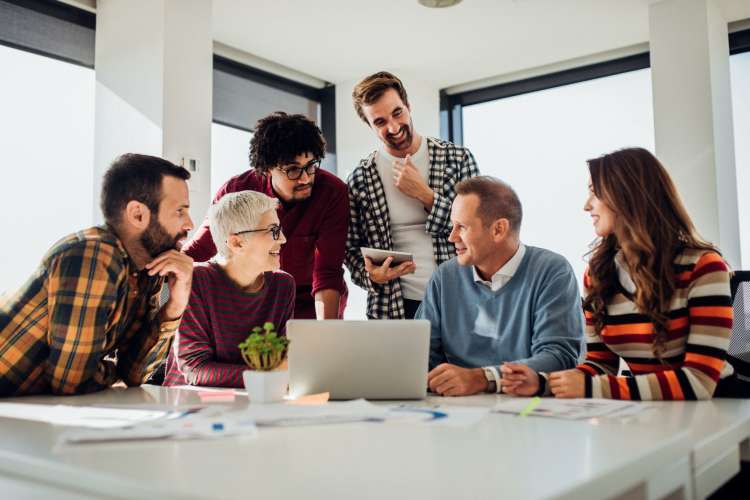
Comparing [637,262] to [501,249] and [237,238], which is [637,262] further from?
[237,238]

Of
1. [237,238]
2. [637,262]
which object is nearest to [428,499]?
[637,262]

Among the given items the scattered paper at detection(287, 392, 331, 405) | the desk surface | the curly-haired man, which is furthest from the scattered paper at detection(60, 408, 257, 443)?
the curly-haired man

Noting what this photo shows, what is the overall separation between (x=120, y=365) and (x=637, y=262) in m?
1.40

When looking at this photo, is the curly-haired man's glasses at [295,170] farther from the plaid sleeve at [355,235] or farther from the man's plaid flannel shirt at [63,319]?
the man's plaid flannel shirt at [63,319]

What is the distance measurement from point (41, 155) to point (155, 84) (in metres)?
0.74

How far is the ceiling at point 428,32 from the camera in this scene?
4.24 m

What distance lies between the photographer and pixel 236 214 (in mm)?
2379

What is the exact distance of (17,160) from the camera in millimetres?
3643

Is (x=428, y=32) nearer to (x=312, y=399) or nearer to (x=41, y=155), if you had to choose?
(x=41, y=155)

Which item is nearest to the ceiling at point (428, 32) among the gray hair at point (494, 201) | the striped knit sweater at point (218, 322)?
the gray hair at point (494, 201)

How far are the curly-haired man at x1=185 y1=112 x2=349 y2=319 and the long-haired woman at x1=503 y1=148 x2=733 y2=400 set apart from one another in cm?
118

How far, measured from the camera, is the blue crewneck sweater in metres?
1.90

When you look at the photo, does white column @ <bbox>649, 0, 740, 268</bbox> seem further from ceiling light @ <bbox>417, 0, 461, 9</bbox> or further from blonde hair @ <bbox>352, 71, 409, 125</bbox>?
blonde hair @ <bbox>352, 71, 409, 125</bbox>

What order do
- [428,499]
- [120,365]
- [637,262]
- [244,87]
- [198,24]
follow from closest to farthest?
[428,499] → [637,262] → [120,365] → [198,24] → [244,87]
